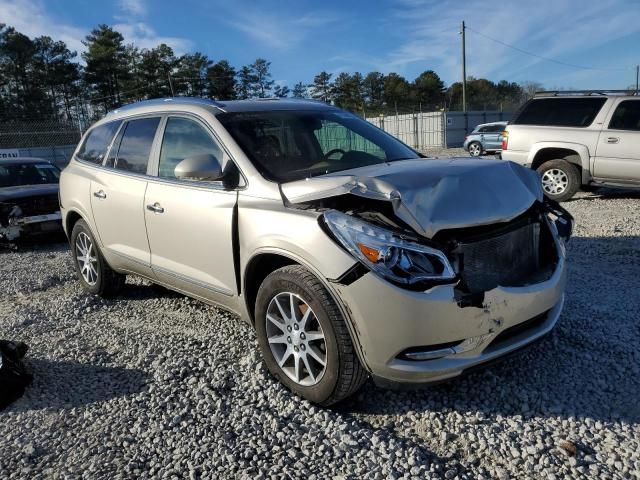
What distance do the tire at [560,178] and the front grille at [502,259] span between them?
682 centimetres

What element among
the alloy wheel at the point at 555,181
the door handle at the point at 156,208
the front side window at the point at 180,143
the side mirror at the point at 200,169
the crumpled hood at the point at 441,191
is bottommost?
the alloy wheel at the point at 555,181

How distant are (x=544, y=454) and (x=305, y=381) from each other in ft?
4.31

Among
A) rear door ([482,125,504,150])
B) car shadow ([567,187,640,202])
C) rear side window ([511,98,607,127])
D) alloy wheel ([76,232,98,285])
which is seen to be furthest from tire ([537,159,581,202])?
rear door ([482,125,504,150])

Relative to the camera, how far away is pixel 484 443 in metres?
2.61

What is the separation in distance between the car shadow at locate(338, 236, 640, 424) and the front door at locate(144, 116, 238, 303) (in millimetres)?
1282

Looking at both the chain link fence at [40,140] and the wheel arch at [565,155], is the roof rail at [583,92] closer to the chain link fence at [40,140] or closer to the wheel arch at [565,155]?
the wheel arch at [565,155]

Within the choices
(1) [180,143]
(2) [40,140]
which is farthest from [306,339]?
(2) [40,140]

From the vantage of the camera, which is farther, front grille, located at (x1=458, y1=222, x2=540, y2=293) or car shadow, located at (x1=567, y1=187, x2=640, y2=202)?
car shadow, located at (x1=567, y1=187, x2=640, y2=202)

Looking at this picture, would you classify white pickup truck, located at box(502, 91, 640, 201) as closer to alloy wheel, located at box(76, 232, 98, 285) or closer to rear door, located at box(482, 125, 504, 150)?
alloy wheel, located at box(76, 232, 98, 285)

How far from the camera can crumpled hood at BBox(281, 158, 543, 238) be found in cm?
267

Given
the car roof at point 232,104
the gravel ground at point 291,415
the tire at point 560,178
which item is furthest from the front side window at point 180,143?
the tire at point 560,178

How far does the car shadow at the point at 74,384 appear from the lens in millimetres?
3227

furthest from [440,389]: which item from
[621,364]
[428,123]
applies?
[428,123]

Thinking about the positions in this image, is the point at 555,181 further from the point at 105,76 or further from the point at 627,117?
the point at 105,76
